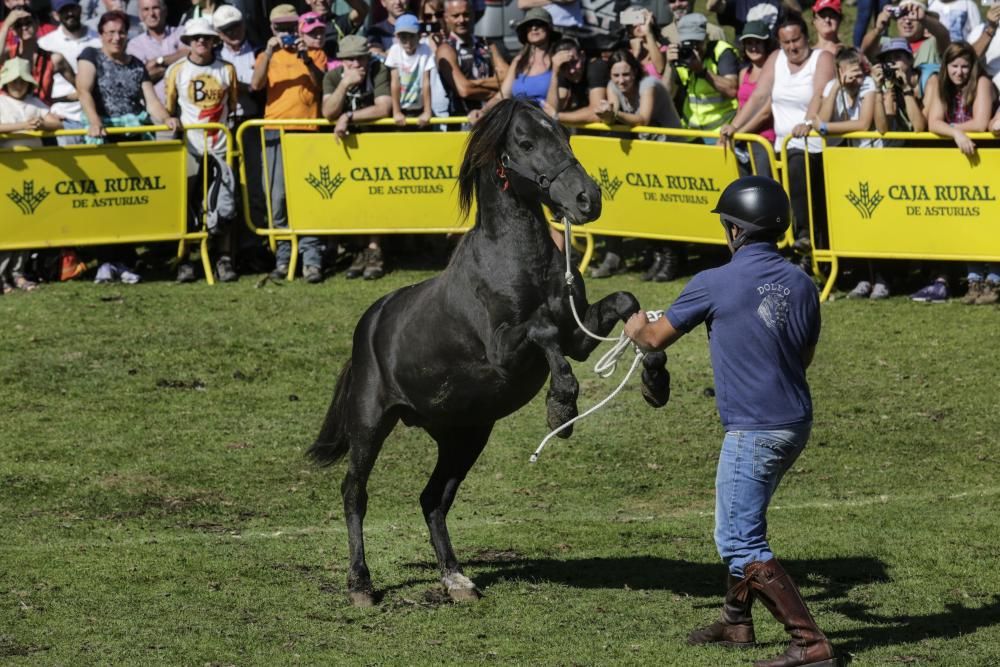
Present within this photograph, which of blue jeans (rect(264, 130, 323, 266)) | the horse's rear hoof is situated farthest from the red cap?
the horse's rear hoof

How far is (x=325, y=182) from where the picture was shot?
1648 centimetres

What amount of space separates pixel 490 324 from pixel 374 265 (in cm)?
825

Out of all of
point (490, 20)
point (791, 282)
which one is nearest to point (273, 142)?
point (490, 20)

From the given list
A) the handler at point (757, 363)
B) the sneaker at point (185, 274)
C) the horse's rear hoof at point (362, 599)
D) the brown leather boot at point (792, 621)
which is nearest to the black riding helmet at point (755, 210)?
the handler at point (757, 363)

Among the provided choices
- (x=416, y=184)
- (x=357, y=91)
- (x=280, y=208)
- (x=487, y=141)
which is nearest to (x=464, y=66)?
(x=357, y=91)

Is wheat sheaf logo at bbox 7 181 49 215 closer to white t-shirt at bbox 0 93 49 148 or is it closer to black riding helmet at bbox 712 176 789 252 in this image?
white t-shirt at bbox 0 93 49 148

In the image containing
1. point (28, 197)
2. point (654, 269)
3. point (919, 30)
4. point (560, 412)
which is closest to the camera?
point (560, 412)

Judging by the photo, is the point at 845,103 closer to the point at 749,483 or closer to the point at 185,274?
the point at 185,274

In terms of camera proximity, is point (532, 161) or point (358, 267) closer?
point (532, 161)

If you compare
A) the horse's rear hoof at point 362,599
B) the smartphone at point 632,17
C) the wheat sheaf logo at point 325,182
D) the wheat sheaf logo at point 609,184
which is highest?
Result: the smartphone at point 632,17

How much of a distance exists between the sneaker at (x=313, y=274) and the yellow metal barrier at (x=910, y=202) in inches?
195

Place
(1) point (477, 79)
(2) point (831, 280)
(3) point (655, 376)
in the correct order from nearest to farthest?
(3) point (655, 376) < (2) point (831, 280) < (1) point (477, 79)

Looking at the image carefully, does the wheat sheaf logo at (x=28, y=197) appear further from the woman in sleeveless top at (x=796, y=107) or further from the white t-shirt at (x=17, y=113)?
the woman in sleeveless top at (x=796, y=107)

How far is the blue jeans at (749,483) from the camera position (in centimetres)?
709
